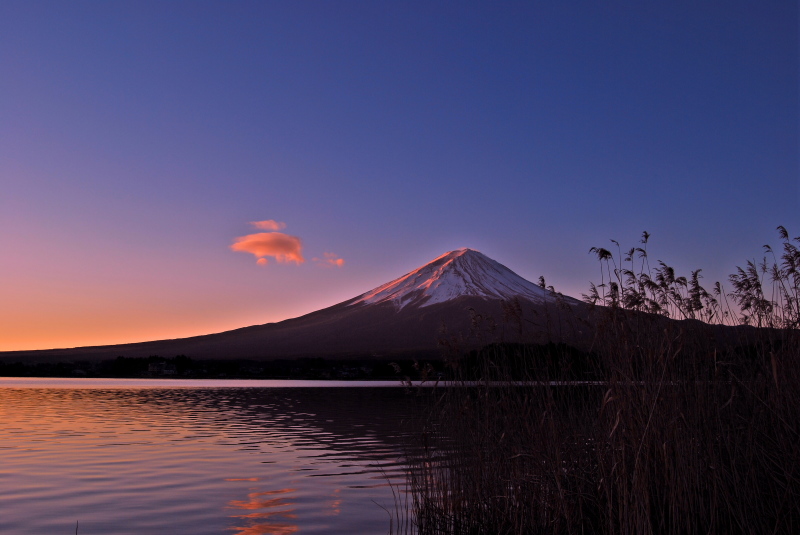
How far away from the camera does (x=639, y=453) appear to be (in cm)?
478

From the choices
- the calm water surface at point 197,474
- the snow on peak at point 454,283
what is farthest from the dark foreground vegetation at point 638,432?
the snow on peak at point 454,283

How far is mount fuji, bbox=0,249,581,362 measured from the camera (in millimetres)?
100438

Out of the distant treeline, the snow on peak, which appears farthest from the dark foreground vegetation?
the snow on peak

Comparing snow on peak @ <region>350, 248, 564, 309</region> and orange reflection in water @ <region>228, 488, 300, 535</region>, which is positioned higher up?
snow on peak @ <region>350, 248, 564, 309</region>

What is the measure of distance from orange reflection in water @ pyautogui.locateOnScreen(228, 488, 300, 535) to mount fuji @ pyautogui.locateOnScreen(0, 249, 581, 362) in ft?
256

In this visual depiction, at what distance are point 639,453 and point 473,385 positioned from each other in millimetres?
2921

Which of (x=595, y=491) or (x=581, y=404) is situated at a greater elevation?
(x=581, y=404)

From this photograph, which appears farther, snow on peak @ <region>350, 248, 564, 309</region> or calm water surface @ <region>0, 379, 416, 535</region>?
snow on peak @ <region>350, 248, 564, 309</region>

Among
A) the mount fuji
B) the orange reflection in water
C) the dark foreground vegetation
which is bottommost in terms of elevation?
the orange reflection in water

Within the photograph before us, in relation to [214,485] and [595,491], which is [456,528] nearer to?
[595,491]

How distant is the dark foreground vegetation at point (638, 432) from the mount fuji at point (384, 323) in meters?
79.3

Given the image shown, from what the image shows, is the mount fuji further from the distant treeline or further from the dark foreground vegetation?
the dark foreground vegetation

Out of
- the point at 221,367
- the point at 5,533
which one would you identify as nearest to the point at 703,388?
the point at 5,533

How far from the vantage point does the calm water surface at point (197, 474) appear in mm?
7488
